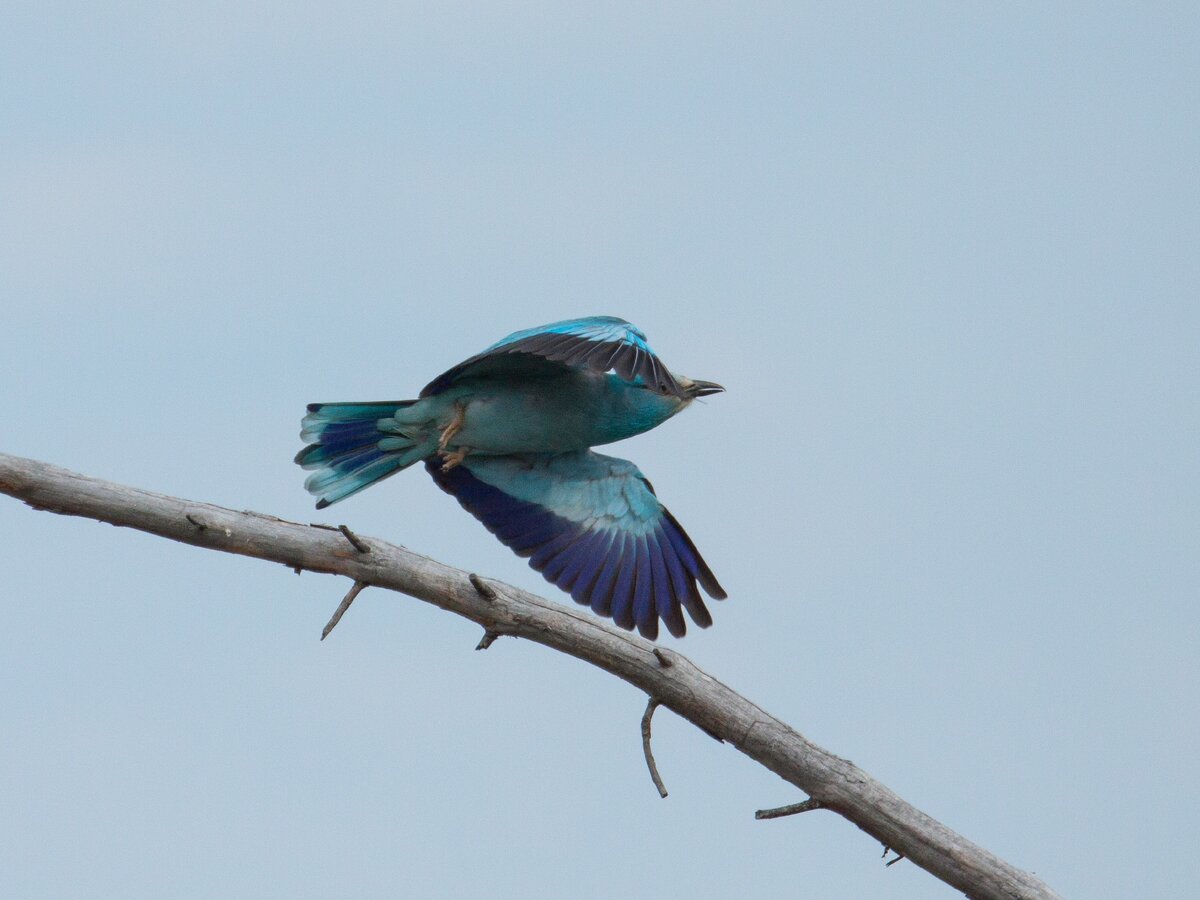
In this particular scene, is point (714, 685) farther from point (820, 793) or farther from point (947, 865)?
point (947, 865)

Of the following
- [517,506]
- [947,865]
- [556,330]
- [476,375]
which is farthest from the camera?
[517,506]

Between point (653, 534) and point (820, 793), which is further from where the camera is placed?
point (653, 534)

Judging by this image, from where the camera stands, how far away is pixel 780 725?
5.28 m

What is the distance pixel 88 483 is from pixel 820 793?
8.91ft

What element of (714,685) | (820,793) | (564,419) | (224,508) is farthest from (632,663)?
(564,419)

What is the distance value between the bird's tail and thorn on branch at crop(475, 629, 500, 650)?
251 centimetres

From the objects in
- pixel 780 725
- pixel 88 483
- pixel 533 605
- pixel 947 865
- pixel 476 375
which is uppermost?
pixel 476 375

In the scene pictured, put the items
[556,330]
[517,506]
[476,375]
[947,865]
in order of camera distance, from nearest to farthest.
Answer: [947,865] < [556,330] < [476,375] < [517,506]

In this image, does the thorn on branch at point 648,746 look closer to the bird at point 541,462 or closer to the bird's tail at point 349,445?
the bird at point 541,462

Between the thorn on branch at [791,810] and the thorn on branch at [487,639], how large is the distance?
109cm

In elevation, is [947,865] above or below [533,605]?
below

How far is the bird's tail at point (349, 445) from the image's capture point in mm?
7770

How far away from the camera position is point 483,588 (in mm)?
5281

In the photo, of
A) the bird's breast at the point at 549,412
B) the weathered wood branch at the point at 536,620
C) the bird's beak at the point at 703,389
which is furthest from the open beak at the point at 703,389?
the weathered wood branch at the point at 536,620
